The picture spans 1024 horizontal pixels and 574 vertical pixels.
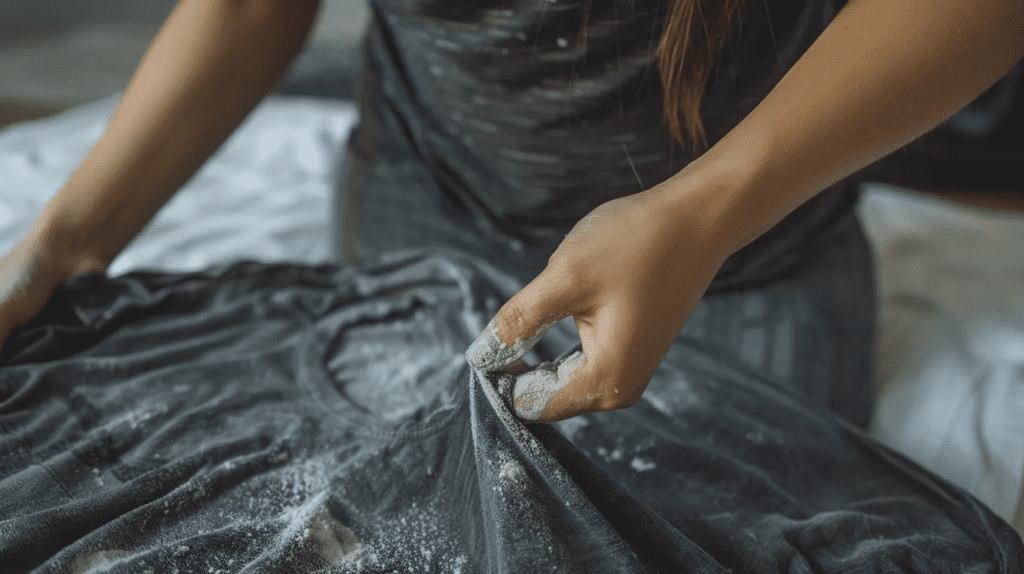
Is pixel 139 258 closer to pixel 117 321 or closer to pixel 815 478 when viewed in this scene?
pixel 117 321

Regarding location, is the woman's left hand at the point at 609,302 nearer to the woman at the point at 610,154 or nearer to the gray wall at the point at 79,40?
the woman at the point at 610,154

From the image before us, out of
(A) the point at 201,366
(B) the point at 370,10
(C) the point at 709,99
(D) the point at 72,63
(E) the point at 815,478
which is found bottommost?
(E) the point at 815,478

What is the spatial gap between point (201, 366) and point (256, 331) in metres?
0.06

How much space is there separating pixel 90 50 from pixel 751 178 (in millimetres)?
2699

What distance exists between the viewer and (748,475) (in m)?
0.54

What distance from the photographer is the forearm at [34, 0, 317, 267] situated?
0.67 meters

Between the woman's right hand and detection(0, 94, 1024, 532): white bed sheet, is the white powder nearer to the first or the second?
detection(0, 94, 1024, 532): white bed sheet

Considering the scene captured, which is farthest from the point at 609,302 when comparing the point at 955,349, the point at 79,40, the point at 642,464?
the point at 79,40

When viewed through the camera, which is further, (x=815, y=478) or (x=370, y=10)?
(x=370, y=10)

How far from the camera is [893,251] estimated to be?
1.02m

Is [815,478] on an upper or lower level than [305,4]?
lower

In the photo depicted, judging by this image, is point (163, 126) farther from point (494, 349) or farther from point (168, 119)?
point (494, 349)

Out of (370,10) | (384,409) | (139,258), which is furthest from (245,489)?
(139,258)

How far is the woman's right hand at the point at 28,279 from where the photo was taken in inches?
23.0
